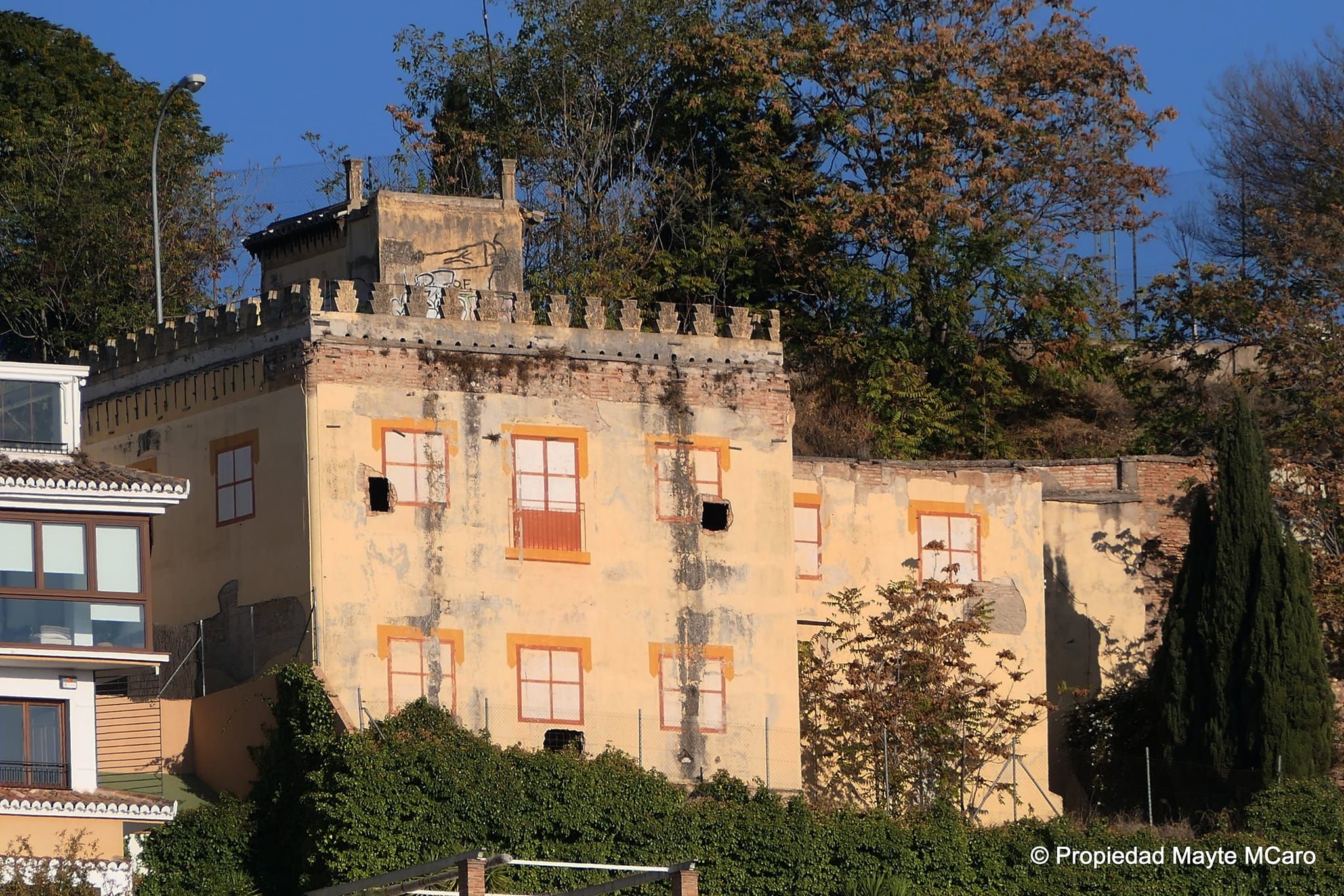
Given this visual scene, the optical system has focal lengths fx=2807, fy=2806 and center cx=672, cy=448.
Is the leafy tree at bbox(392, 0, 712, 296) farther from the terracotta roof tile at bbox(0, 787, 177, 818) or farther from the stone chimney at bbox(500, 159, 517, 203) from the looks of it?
the terracotta roof tile at bbox(0, 787, 177, 818)

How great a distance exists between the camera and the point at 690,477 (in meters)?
45.4

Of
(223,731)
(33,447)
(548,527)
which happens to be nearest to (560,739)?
(548,527)

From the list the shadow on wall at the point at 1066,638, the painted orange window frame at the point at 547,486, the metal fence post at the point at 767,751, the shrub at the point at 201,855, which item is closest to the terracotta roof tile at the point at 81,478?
the shrub at the point at 201,855

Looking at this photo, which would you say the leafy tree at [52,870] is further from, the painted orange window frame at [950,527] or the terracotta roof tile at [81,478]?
the painted orange window frame at [950,527]

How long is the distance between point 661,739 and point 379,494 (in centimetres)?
587

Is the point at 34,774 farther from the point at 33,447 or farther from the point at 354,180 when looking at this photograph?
the point at 354,180

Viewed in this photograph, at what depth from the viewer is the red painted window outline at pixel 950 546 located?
48.3 m

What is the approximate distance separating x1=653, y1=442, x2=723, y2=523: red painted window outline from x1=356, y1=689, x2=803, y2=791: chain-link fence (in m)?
3.19

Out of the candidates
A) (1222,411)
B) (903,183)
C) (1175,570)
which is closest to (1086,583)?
(1175,570)

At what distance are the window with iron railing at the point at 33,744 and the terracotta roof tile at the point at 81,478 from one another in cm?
315

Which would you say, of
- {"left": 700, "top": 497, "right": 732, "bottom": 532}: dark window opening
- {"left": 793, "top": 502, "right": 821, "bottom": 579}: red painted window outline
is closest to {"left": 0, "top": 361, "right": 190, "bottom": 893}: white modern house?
{"left": 700, "top": 497, "right": 732, "bottom": 532}: dark window opening

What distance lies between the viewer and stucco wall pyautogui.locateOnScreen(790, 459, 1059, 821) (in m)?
47.7

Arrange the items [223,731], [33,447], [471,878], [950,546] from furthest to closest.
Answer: [950,546] < [223,731] < [33,447] < [471,878]

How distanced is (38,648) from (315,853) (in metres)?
4.90
